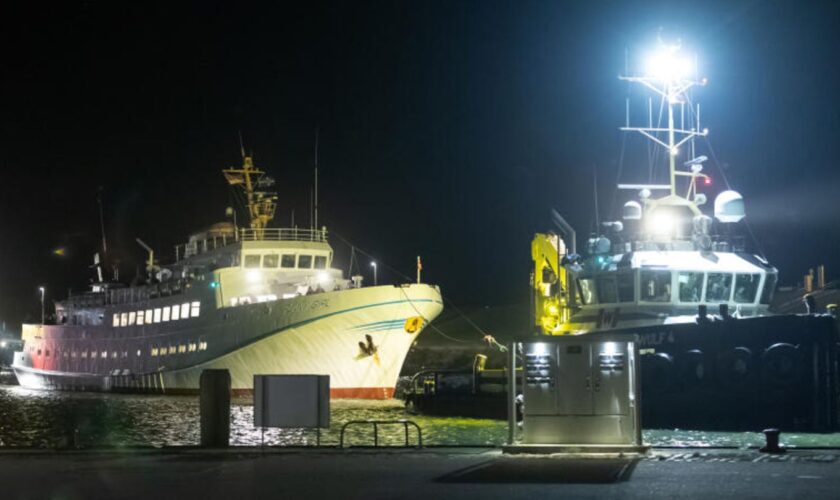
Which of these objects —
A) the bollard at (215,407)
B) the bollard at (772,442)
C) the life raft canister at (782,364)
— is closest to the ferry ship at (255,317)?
the life raft canister at (782,364)

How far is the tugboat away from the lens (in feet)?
79.8

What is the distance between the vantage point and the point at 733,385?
984 inches

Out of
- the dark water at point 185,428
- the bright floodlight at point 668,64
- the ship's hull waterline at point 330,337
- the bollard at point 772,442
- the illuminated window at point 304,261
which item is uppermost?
the bright floodlight at point 668,64

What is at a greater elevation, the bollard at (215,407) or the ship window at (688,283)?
the ship window at (688,283)

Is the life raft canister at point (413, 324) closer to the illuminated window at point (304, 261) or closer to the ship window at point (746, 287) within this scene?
the illuminated window at point (304, 261)

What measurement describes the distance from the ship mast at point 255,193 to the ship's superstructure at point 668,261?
87.2 feet

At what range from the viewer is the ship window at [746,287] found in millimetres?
28391

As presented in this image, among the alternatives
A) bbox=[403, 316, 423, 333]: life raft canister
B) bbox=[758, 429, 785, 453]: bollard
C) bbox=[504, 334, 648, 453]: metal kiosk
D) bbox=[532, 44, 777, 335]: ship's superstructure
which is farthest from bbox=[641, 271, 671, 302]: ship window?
bbox=[403, 316, 423, 333]: life raft canister

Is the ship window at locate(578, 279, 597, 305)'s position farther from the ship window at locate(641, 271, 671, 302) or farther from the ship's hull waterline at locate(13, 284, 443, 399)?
the ship's hull waterline at locate(13, 284, 443, 399)

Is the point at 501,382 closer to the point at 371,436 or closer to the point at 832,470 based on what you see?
the point at 371,436

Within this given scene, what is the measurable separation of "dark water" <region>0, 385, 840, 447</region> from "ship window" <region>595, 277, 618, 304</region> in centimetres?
451

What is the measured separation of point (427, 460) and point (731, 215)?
561 inches

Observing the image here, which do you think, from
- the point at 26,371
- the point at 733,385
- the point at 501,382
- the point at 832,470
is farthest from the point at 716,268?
the point at 26,371

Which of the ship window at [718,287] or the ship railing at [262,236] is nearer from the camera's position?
the ship window at [718,287]
